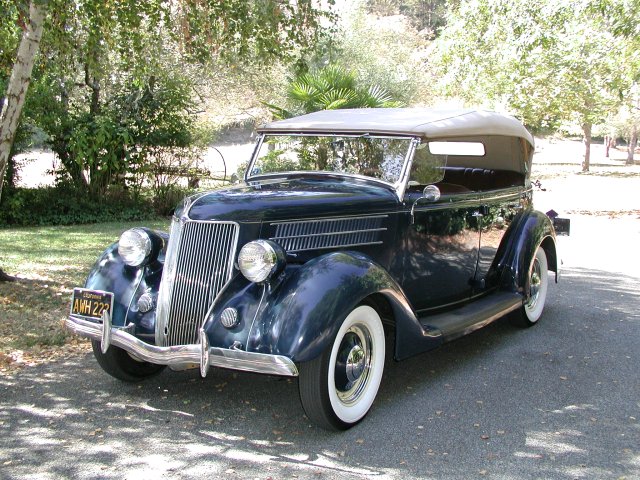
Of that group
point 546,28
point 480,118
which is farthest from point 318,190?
point 546,28

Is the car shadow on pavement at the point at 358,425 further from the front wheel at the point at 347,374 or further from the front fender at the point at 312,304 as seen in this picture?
the front fender at the point at 312,304

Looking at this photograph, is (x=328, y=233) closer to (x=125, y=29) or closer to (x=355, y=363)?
(x=355, y=363)

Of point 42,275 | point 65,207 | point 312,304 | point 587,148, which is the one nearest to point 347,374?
point 312,304

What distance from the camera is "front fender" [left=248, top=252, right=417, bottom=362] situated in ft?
11.7

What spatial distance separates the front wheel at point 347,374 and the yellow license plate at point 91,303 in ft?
4.18

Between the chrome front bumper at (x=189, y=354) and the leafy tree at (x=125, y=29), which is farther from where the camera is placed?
the leafy tree at (x=125, y=29)

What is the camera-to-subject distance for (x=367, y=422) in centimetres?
405

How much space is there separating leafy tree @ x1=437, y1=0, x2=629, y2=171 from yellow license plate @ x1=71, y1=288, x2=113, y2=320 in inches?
408

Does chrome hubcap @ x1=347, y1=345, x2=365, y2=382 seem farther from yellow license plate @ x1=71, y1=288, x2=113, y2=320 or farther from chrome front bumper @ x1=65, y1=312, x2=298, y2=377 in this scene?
yellow license plate @ x1=71, y1=288, x2=113, y2=320

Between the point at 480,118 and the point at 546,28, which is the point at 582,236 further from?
the point at 480,118

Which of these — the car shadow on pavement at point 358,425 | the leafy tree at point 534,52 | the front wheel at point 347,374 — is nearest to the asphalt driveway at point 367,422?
the car shadow on pavement at point 358,425

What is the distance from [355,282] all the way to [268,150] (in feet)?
7.33

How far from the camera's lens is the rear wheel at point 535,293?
6195 millimetres

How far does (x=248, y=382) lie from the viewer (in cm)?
469
